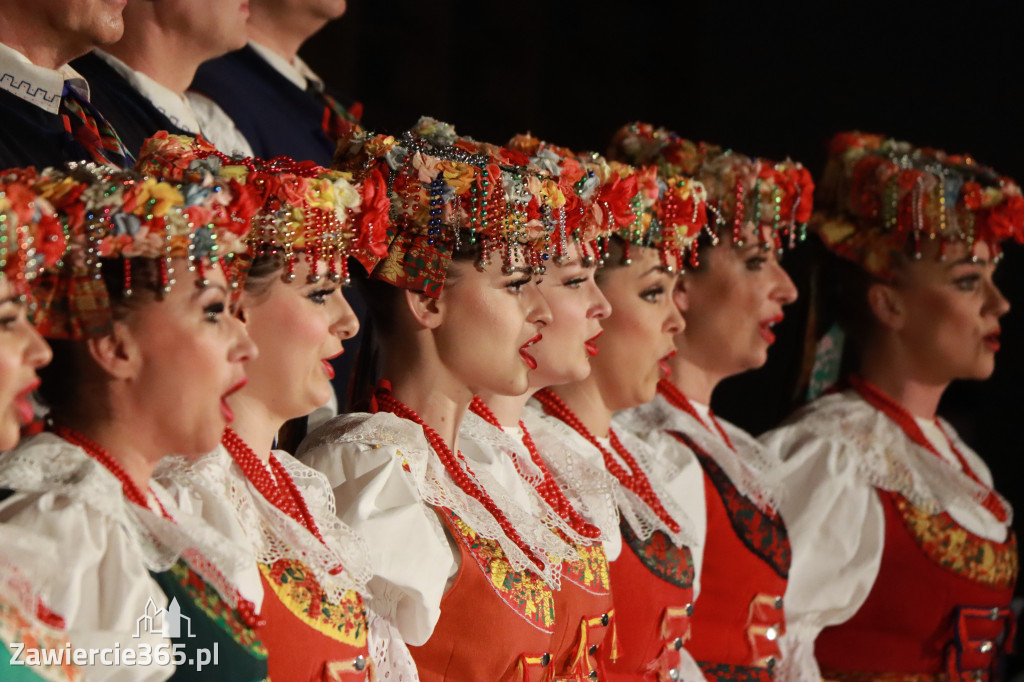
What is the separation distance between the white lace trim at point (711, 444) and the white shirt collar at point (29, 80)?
54.0 inches

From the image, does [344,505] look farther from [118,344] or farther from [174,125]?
[174,125]

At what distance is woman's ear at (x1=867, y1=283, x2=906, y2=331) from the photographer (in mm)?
3488

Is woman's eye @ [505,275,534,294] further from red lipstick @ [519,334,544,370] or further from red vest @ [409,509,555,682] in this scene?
red vest @ [409,509,555,682]

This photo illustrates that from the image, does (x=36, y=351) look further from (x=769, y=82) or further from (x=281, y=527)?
(x=769, y=82)

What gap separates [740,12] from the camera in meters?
4.82

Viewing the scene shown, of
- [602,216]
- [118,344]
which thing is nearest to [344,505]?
[118,344]

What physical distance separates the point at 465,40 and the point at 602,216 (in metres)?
2.13

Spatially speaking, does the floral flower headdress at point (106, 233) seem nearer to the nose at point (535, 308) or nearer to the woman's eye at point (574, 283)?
the nose at point (535, 308)

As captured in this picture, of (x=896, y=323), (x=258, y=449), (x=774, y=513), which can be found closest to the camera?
(x=258, y=449)

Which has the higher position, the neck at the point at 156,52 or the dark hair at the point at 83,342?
the neck at the point at 156,52

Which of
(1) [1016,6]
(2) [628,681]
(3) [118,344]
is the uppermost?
(1) [1016,6]

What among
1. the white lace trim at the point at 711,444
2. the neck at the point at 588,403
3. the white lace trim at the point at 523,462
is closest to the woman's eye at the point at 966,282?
the white lace trim at the point at 711,444

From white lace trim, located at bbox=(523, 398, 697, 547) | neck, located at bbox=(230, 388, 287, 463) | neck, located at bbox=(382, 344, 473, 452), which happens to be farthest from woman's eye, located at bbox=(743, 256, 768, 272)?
neck, located at bbox=(230, 388, 287, 463)

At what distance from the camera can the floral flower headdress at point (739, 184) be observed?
3020mm
